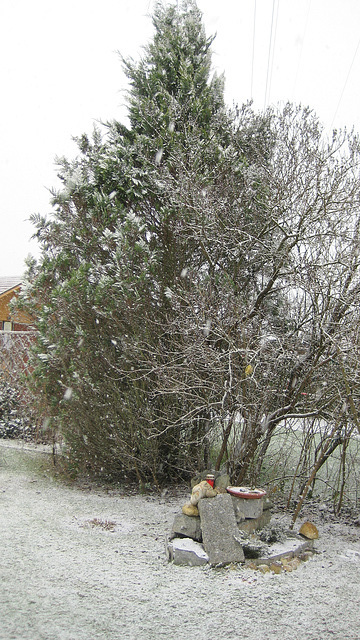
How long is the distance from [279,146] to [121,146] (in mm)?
1912

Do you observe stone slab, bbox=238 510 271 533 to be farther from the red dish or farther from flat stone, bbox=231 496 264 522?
the red dish

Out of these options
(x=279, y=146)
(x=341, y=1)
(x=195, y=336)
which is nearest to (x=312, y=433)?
(x=195, y=336)

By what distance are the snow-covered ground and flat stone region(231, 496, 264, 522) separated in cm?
56

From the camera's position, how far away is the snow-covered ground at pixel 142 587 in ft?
9.41

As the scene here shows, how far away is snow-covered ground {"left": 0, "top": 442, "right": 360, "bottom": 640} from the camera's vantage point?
113 inches

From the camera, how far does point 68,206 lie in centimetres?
630

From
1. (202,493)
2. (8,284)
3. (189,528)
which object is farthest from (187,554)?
(8,284)

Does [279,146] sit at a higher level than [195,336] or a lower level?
higher

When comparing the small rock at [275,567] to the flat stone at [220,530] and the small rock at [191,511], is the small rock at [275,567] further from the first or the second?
the small rock at [191,511]

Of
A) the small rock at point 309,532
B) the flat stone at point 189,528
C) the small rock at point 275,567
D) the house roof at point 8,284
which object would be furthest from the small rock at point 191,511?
the house roof at point 8,284

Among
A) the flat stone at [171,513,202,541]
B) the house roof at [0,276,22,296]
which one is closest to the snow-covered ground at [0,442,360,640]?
the flat stone at [171,513,202,541]

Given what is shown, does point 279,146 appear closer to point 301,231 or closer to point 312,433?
point 301,231

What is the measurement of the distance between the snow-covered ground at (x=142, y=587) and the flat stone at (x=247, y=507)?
1.83ft

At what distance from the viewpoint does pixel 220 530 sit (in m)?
3.89
